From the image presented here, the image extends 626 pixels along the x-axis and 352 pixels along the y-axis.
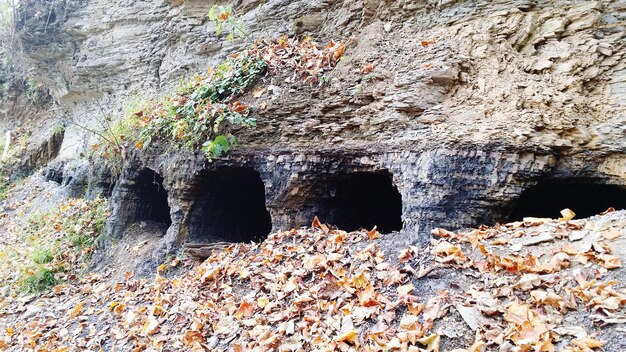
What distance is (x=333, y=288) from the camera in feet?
12.1

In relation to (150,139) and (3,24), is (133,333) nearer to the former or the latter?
(150,139)

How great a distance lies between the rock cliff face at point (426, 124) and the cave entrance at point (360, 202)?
0.03 m

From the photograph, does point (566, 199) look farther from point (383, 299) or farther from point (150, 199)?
point (150, 199)

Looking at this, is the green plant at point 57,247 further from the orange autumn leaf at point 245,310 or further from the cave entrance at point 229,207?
the orange autumn leaf at point 245,310

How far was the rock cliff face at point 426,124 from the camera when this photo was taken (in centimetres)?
406

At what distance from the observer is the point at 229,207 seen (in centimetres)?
716

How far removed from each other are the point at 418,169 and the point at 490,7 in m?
2.34

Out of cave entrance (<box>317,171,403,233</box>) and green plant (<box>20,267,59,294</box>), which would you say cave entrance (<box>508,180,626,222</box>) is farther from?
green plant (<box>20,267,59,294</box>)

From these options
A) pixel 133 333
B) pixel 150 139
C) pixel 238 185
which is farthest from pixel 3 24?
pixel 133 333

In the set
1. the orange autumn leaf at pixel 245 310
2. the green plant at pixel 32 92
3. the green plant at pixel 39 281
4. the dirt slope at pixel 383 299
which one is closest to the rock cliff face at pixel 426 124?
the dirt slope at pixel 383 299

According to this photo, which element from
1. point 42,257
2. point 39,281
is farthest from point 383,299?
point 42,257

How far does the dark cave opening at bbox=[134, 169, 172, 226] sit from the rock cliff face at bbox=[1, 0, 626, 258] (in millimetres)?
51

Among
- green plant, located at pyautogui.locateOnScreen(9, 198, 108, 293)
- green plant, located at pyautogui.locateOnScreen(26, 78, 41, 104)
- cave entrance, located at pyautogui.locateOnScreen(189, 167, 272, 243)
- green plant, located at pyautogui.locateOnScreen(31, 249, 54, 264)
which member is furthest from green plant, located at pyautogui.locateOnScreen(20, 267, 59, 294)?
green plant, located at pyautogui.locateOnScreen(26, 78, 41, 104)

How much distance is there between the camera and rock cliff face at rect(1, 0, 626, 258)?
4.06 metres
